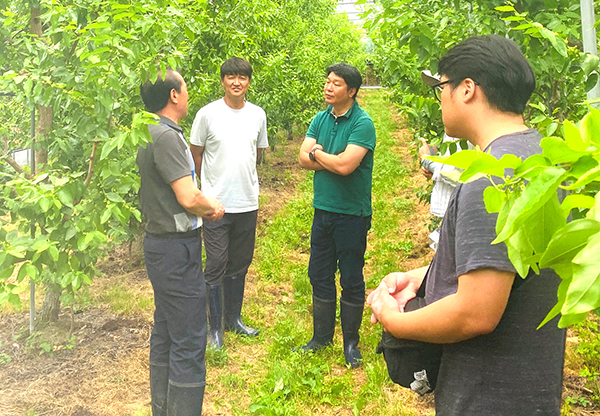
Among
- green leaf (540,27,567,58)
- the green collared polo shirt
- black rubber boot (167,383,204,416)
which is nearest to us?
green leaf (540,27,567,58)

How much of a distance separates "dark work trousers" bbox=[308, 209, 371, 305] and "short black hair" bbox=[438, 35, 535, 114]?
2.36 meters

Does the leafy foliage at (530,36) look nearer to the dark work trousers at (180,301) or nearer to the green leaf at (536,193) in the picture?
the dark work trousers at (180,301)

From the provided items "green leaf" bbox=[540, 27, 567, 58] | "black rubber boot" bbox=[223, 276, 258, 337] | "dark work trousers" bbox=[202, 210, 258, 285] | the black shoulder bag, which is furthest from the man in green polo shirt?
the black shoulder bag

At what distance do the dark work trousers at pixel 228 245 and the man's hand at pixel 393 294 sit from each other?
2.50m

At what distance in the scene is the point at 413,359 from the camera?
1.77 metres

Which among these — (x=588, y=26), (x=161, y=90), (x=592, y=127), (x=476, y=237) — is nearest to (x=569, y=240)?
(x=592, y=127)

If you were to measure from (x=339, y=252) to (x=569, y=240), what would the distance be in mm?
3414

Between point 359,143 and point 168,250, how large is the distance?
5.16 feet

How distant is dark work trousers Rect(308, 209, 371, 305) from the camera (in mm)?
3953

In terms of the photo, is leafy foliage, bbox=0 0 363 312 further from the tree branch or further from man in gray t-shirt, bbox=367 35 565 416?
man in gray t-shirt, bbox=367 35 565 416

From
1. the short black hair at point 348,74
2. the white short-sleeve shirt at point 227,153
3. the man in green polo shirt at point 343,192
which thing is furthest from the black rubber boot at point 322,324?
the short black hair at point 348,74

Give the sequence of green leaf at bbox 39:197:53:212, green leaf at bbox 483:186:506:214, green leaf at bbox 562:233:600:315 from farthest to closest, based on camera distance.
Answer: green leaf at bbox 39:197:53:212 < green leaf at bbox 483:186:506:214 < green leaf at bbox 562:233:600:315

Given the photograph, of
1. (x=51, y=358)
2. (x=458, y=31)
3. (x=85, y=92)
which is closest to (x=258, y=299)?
(x=51, y=358)

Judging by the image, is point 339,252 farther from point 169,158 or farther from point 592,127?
point 592,127
